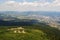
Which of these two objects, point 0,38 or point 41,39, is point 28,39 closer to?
point 41,39

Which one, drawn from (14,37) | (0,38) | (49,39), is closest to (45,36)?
(49,39)

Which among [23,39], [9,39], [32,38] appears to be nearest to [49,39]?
[32,38]

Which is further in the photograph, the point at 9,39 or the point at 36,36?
the point at 36,36

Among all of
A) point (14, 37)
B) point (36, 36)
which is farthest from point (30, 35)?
point (14, 37)

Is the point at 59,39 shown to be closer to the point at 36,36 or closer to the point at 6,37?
the point at 36,36

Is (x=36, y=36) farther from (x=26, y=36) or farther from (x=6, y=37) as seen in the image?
(x=6, y=37)

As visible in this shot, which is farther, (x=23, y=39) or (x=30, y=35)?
(x=30, y=35)

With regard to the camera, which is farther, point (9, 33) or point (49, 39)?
point (9, 33)
